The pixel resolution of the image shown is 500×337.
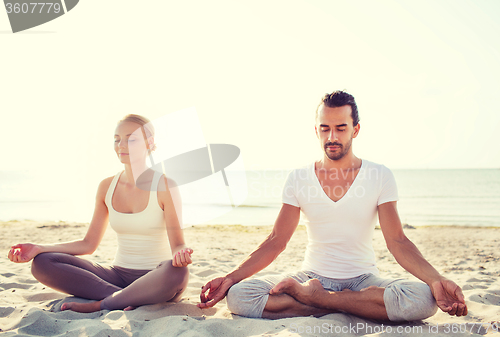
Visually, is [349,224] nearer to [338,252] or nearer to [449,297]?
[338,252]

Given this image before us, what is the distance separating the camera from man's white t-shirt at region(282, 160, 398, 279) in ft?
8.82

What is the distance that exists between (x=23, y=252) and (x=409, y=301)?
2909 millimetres

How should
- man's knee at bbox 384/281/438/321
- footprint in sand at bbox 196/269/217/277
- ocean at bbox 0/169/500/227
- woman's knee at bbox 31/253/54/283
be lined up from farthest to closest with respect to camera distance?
ocean at bbox 0/169/500/227 < footprint in sand at bbox 196/269/217/277 < woman's knee at bbox 31/253/54/283 < man's knee at bbox 384/281/438/321

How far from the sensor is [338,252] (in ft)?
8.90

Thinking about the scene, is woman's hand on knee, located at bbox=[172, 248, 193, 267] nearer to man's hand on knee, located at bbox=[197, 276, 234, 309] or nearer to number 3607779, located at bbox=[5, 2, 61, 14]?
man's hand on knee, located at bbox=[197, 276, 234, 309]

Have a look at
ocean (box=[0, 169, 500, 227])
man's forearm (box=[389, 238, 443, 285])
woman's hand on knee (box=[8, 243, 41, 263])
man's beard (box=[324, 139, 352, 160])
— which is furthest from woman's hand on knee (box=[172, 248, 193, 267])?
ocean (box=[0, 169, 500, 227])

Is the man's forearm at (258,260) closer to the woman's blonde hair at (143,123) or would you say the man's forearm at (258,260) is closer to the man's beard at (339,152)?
the man's beard at (339,152)

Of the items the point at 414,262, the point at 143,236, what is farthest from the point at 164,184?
the point at 414,262

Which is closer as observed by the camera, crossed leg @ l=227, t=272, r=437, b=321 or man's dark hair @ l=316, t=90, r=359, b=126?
crossed leg @ l=227, t=272, r=437, b=321

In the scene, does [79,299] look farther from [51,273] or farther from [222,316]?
[222,316]

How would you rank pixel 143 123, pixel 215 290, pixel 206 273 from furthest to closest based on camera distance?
1. pixel 206 273
2. pixel 143 123
3. pixel 215 290

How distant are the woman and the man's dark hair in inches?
58.6

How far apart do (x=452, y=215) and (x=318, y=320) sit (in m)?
14.7

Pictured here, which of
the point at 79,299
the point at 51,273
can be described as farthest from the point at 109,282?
the point at 51,273
